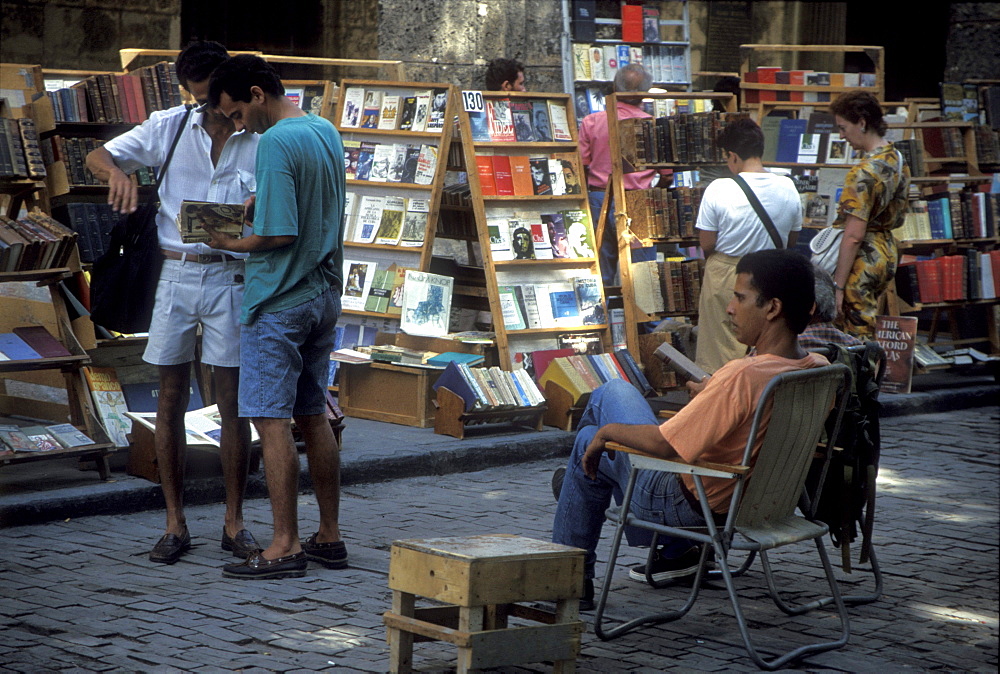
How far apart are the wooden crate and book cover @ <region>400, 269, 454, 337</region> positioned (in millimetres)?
312

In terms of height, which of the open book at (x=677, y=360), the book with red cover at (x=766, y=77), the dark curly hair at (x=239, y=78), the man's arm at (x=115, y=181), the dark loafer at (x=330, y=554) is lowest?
the dark loafer at (x=330, y=554)

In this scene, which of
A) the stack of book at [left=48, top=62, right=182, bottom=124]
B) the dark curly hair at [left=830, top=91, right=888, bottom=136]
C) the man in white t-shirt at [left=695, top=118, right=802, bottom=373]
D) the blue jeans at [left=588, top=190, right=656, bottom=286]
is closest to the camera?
the stack of book at [left=48, top=62, right=182, bottom=124]

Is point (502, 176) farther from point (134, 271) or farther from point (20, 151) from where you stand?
point (134, 271)

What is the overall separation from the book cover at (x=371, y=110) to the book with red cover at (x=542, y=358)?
181cm

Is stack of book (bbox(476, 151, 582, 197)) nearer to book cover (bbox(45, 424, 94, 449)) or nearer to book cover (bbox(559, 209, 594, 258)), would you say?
book cover (bbox(559, 209, 594, 258))

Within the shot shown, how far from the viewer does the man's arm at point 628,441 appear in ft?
13.6

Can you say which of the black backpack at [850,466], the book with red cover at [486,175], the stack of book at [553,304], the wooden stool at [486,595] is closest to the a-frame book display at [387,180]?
the book with red cover at [486,175]

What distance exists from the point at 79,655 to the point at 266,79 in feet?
7.05

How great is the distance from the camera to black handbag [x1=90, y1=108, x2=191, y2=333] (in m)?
5.21

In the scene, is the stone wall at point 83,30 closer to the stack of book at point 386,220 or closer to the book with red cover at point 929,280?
the stack of book at point 386,220

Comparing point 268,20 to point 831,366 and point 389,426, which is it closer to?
point 389,426

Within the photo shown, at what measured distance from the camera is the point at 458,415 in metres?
7.48

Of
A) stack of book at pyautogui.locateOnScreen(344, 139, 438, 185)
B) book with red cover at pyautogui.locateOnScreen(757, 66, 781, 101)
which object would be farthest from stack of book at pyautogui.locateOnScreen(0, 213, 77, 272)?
book with red cover at pyautogui.locateOnScreen(757, 66, 781, 101)

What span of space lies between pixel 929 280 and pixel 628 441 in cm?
670
